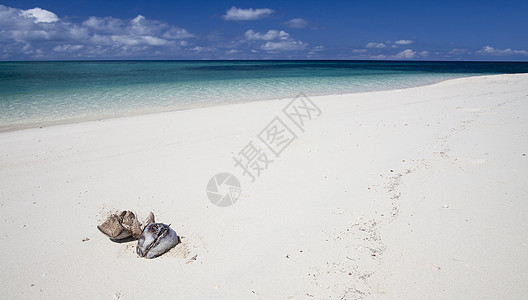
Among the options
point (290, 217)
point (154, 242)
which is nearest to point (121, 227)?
point (154, 242)

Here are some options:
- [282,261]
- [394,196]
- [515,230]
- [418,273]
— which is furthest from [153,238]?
[515,230]

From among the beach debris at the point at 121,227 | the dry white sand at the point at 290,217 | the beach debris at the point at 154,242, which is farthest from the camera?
the beach debris at the point at 121,227

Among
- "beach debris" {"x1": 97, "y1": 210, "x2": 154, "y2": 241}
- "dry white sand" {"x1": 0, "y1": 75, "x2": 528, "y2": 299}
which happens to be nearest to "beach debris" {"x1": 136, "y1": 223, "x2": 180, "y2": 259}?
"dry white sand" {"x1": 0, "y1": 75, "x2": 528, "y2": 299}

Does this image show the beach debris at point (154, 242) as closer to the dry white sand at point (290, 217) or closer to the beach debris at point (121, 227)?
the dry white sand at point (290, 217)

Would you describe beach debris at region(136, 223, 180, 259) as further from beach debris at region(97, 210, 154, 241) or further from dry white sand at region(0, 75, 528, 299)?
beach debris at region(97, 210, 154, 241)

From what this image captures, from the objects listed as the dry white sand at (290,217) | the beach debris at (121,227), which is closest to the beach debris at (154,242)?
the dry white sand at (290,217)

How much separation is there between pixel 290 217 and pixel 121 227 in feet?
6.00

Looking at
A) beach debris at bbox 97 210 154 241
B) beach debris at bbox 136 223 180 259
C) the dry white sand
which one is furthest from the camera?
beach debris at bbox 97 210 154 241

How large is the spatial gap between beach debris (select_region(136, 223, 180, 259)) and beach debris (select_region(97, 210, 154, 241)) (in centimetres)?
21

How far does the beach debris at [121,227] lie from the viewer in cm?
295

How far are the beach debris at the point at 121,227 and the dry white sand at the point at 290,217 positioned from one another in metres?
0.12

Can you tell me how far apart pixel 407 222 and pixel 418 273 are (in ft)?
2.62

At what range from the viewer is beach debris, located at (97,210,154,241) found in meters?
2.95

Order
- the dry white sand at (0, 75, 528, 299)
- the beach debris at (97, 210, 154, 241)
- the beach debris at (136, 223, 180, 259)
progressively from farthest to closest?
1. the beach debris at (97, 210, 154, 241)
2. the beach debris at (136, 223, 180, 259)
3. the dry white sand at (0, 75, 528, 299)
